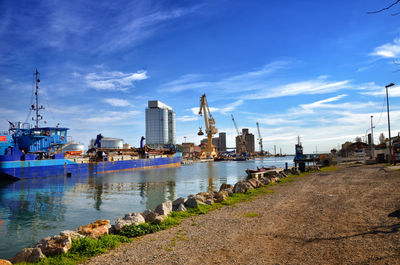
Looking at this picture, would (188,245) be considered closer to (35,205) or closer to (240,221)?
(240,221)

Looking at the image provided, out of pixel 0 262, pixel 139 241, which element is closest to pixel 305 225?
pixel 139 241

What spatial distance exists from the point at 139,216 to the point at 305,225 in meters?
6.36

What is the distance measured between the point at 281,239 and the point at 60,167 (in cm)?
5514

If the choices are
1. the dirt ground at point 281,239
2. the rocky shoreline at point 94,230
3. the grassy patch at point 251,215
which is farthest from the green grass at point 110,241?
the dirt ground at point 281,239

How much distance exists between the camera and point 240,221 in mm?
9930

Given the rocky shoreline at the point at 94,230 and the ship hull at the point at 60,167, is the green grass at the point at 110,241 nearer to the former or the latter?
the rocky shoreline at the point at 94,230

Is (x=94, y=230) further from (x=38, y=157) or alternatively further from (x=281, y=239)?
(x=38, y=157)

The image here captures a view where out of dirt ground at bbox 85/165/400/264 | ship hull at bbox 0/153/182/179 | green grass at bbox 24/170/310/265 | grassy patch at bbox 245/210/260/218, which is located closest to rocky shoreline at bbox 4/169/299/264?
green grass at bbox 24/170/310/265

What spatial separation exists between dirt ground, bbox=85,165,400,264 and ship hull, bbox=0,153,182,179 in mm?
47114

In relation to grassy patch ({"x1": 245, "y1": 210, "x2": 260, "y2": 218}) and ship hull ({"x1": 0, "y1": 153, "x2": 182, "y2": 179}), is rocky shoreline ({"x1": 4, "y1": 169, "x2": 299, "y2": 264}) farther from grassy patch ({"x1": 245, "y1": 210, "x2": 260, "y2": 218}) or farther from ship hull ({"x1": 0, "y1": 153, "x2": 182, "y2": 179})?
ship hull ({"x1": 0, "y1": 153, "x2": 182, "y2": 179})

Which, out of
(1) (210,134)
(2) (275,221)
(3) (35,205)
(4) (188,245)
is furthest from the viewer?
(1) (210,134)

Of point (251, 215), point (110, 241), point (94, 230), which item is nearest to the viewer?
point (110, 241)

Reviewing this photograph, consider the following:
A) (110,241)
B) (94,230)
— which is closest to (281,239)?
(110,241)

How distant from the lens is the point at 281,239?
24.4ft
